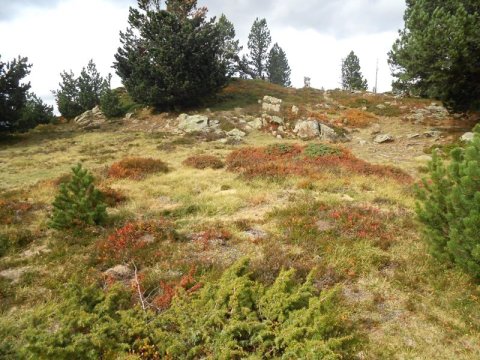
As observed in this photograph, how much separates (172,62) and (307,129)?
1430 cm

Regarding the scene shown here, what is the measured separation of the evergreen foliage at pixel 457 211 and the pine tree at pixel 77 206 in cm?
919

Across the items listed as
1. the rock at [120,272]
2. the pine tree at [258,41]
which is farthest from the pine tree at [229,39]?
the rock at [120,272]

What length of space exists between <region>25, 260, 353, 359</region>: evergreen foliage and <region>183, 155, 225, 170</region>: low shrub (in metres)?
12.6

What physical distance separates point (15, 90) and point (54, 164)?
47.9 ft

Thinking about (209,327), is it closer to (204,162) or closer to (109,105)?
(204,162)

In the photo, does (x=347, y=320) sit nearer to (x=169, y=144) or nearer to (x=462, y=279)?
(x=462, y=279)

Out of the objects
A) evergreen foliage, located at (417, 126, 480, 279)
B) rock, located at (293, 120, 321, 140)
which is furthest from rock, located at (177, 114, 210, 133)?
evergreen foliage, located at (417, 126, 480, 279)

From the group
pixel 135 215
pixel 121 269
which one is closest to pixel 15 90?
pixel 135 215

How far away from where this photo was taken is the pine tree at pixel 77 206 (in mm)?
10141

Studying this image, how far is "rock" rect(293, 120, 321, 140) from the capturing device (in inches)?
1084

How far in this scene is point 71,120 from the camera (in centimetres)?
3975

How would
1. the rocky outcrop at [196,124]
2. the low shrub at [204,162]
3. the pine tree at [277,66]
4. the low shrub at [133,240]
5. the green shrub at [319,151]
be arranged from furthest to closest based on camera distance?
the pine tree at [277,66] → the rocky outcrop at [196,124] → the green shrub at [319,151] → the low shrub at [204,162] → the low shrub at [133,240]

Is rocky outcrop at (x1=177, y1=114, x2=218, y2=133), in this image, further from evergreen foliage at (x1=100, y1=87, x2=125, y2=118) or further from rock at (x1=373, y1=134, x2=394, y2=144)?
rock at (x1=373, y1=134, x2=394, y2=144)

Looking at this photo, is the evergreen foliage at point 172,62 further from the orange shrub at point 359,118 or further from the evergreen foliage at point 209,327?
the evergreen foliage at point 209,327
